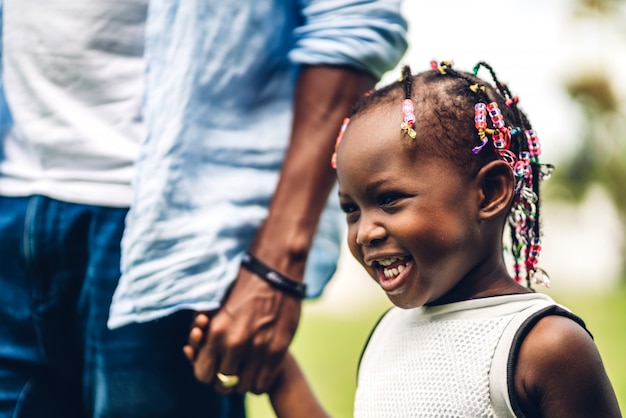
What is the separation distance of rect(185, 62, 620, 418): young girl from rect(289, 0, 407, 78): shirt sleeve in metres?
0.22

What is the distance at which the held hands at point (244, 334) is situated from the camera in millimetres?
1762

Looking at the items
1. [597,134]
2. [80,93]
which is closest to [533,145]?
[80,93]

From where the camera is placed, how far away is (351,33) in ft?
Result: 5.99

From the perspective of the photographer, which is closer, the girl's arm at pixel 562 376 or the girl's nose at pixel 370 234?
the girl's arm at pixel 562 376

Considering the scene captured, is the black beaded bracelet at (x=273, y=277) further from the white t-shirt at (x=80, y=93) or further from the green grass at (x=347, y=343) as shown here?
the green grass at (x=347, y=343)

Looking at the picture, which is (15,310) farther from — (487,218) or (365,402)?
(487,218)

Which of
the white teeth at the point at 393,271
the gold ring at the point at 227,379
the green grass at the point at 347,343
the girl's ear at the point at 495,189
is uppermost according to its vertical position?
the girl's ear at the point at 495,189

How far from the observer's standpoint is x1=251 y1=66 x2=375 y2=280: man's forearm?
1814 mm

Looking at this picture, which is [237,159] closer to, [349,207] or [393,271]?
[349,207]

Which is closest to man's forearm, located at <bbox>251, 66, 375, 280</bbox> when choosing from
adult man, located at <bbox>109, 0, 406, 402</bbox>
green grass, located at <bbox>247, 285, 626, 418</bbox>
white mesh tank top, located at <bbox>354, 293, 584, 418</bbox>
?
adult man, located at <bbox>109, 0, 406, 402</bbox>

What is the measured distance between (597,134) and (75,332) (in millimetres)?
9353

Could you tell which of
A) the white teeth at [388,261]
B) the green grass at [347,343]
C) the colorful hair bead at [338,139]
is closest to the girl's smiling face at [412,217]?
the white teeth at [388,261]

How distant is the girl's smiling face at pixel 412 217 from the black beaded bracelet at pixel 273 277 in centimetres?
26

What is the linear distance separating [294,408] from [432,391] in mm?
483
